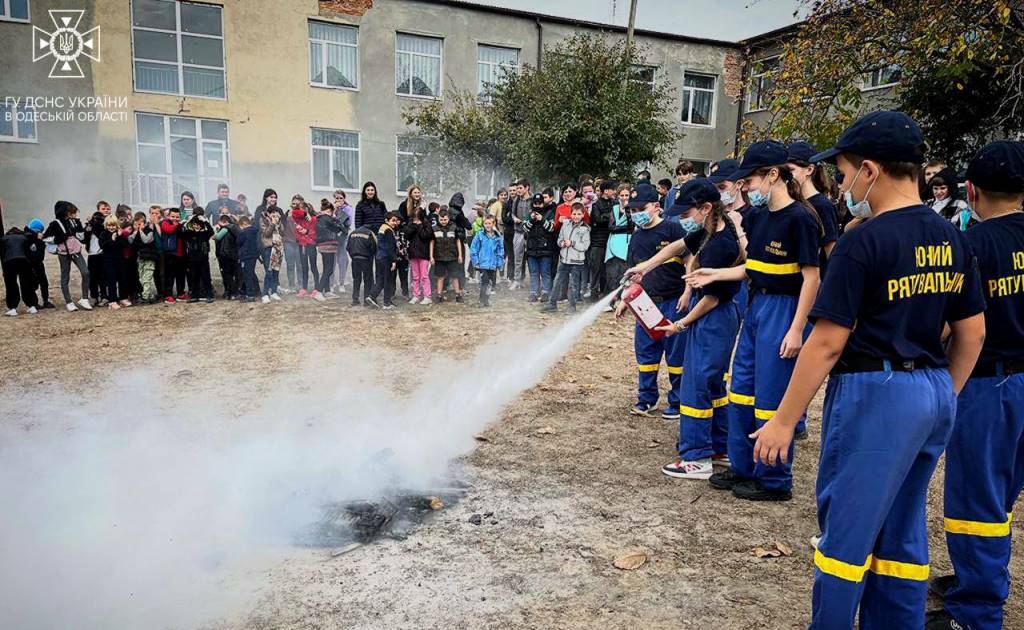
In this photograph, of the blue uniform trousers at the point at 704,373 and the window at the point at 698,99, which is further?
the window at the point at 698,99

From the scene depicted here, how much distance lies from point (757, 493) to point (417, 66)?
22.6m

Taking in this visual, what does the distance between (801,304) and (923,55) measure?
29.7 feet

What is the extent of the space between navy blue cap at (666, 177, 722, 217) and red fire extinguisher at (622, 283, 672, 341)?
2.78ft

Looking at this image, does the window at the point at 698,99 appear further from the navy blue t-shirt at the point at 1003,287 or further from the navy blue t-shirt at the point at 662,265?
the navy blue t-shirt at the point at 1003,287

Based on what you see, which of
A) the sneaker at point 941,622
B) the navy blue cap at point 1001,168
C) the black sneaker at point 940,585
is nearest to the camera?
the navy blue cap at point 1001,168

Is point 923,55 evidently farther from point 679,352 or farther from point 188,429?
point 188,429

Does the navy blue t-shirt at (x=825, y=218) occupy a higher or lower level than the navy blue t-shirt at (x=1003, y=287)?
higher

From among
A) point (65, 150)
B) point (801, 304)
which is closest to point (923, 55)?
point (801, 304)

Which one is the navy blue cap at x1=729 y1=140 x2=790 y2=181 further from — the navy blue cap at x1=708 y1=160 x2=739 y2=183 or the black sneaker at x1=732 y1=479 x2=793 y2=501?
the black sneaker at x1=732 y1=479 x2=793 y2=501

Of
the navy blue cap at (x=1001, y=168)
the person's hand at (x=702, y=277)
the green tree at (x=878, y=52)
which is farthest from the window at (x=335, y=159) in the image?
the navy blue cap at (x=1001, y=168)

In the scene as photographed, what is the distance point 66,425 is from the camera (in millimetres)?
5828

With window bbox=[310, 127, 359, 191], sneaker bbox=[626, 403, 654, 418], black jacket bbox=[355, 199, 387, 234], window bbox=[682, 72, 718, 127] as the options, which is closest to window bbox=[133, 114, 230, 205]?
window bbox=[310, 127, 359, 191]

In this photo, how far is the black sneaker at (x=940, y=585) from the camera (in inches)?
138

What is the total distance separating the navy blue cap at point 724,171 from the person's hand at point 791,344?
1.59 meters
